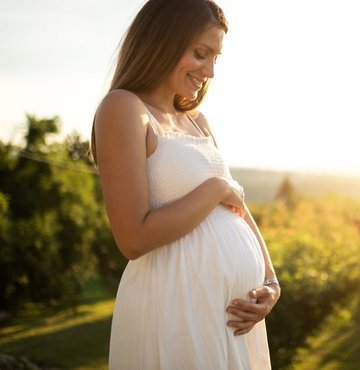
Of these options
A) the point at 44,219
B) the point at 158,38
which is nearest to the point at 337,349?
the point at 44,219

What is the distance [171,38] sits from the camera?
2.04m

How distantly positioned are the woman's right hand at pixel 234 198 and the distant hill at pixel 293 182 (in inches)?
520

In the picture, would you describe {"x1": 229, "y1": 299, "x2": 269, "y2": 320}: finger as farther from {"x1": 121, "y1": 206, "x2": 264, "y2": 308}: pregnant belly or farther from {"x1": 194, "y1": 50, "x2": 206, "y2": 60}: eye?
{"x1": 194, "y1": 50, "x2": 206, "y2": 60}: eye

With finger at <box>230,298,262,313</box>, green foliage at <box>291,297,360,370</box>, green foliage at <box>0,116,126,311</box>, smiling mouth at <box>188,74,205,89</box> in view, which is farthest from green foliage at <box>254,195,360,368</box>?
smiling mouth at <box>188,74,205,89</box>

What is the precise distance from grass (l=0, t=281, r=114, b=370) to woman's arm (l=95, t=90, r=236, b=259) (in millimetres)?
6536

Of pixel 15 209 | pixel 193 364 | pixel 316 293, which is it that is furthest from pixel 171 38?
pixel 15 209

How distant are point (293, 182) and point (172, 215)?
2252 cm

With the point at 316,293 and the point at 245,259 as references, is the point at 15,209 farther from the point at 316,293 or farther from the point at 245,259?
the point at 245,259

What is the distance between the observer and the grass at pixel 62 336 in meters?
8.37

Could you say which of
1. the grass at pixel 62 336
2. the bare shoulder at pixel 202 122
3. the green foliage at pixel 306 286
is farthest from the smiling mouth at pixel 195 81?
the grass at pixel 62 336

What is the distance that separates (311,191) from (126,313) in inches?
687

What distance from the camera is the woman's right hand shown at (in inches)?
83.8

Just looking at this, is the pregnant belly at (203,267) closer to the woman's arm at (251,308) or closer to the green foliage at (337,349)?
the woman's arm at (251,308)

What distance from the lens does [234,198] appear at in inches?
85.6
